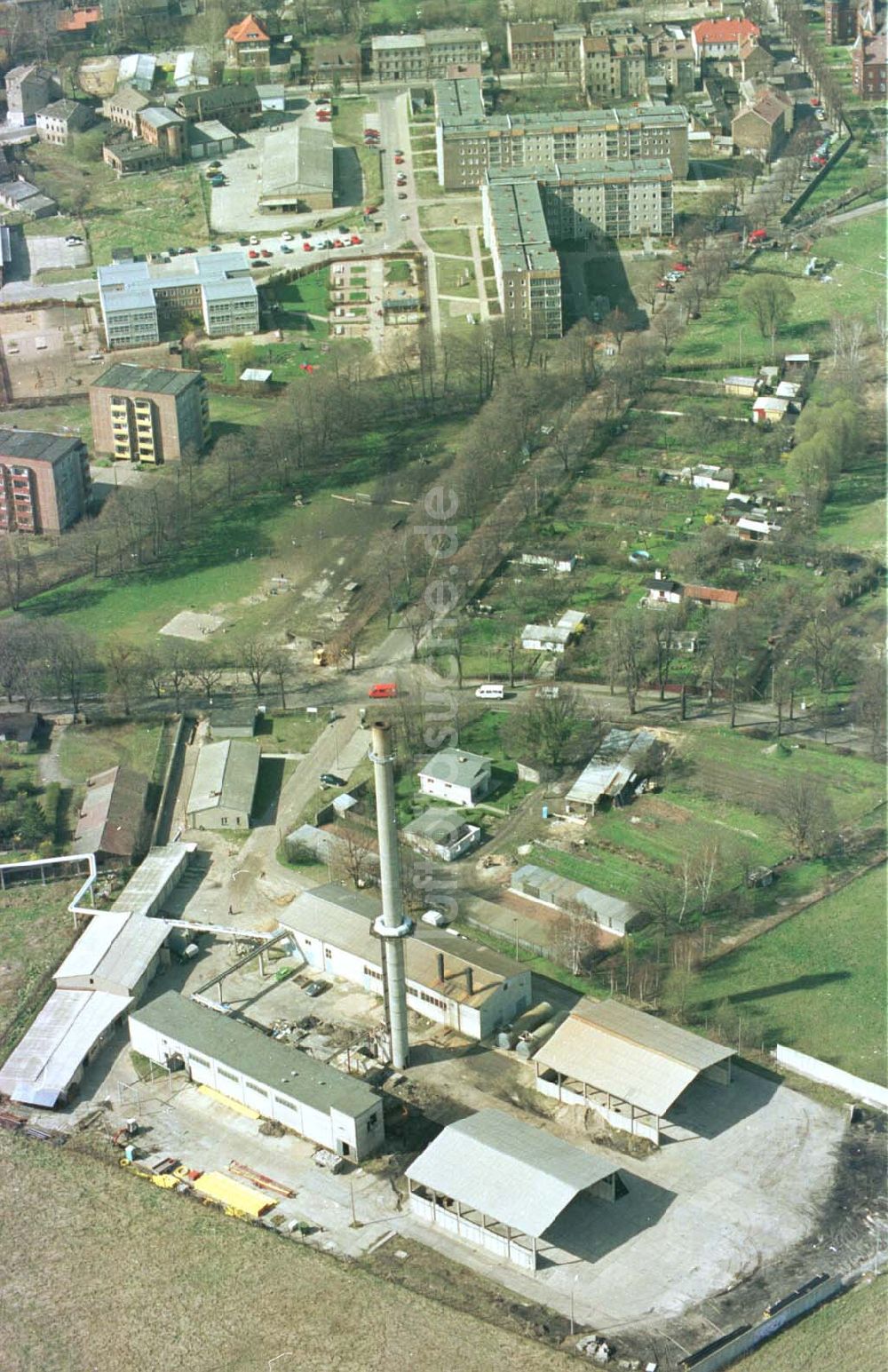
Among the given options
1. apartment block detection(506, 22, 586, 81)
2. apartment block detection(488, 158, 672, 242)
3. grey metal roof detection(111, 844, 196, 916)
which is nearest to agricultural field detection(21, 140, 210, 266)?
apartment block detection(488, 158, 672, 242)

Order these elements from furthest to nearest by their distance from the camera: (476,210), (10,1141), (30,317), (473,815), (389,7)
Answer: (389,7)
(476,210)
(30,317)
(473,815)
(10,1141)

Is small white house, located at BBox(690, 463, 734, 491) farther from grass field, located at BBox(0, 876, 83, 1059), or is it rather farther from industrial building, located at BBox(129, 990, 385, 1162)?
industrial building, located at BBox(129, 990, 385, 1162)

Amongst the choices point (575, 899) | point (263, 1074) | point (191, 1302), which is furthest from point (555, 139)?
point (191, 1302)

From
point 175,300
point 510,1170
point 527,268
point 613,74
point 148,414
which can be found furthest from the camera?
point 613,74

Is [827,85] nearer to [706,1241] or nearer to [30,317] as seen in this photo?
[30,317]

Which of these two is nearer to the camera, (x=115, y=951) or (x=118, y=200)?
(x=115, y=951)

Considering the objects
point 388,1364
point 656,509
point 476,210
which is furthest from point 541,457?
point 388,1364

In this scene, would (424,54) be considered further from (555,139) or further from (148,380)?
(148,380)
